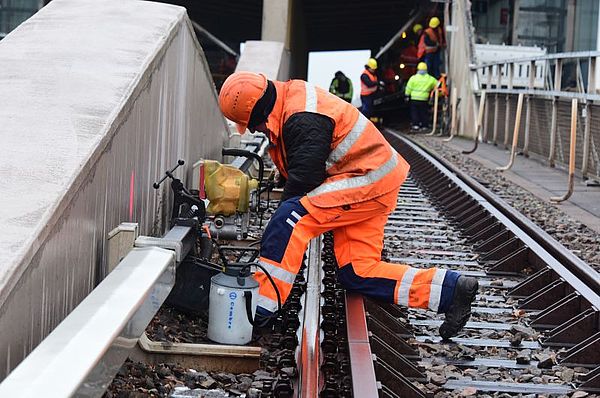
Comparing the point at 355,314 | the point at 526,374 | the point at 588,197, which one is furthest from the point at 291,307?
the point at 588,197

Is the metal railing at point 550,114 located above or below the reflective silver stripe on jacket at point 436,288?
above

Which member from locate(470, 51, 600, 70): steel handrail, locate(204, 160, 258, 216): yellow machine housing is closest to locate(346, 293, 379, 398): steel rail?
locate(204, 160, 258, 216): yellow machine housing

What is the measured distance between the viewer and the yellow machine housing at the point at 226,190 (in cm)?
628

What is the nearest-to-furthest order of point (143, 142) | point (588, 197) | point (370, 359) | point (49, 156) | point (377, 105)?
1. point (49, 156)
2. point (370, 359)
3. point (143, 142)
4. point (588, 197)
5. point (377, 105)

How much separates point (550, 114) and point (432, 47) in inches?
497

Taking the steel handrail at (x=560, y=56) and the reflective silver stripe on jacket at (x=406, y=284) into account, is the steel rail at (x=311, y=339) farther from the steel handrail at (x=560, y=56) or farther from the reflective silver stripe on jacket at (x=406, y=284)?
the steel handrail at (x=560, y=56)

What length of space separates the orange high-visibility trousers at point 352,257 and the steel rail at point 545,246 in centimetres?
100

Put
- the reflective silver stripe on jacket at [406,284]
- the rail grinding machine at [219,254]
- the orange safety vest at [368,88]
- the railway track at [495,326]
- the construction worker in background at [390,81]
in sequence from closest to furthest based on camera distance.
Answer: the railway track at [495,326]
the rail grinding machine at [219,254]
the reflective silver stripe on jacket at [406,284]
the orange safety vest at [368,88]
the construction worker in background at [390,81]

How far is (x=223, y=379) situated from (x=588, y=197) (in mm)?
7496

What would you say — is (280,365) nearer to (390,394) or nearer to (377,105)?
(390,394)

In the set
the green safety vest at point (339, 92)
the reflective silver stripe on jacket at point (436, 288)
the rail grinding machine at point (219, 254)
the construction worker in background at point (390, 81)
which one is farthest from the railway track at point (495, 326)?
the construction worker in background at point (390, 81)

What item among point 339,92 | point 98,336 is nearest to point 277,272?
point 98,336

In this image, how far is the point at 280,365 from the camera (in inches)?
187

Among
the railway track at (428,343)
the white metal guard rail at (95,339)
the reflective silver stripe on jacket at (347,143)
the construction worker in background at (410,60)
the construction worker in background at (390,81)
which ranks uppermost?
the construction worker in background at (410,60)
